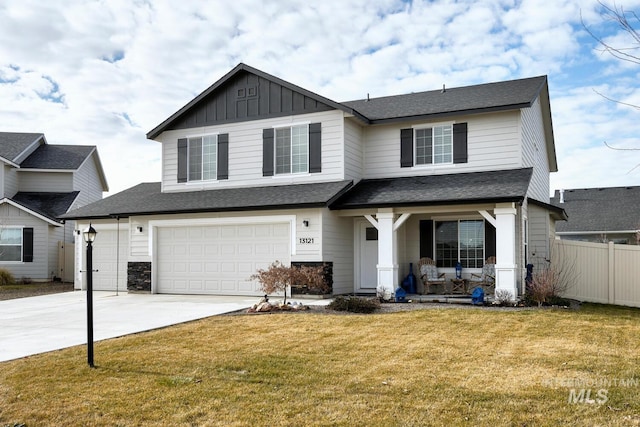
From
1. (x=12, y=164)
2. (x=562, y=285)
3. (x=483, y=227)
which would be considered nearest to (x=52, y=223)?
(x=12, y=164)

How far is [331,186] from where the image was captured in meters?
16.6

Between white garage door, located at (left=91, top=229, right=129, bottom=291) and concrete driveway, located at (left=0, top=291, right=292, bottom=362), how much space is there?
3.78 feet

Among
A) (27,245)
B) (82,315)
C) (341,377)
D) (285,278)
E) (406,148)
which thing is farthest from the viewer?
(27,245)

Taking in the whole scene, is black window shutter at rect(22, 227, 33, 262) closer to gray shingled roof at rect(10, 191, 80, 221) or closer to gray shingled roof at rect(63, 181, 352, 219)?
gray shingled roof at rect(10, 191, 80, 221)

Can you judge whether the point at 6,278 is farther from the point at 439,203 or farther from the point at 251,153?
the point at 439,203

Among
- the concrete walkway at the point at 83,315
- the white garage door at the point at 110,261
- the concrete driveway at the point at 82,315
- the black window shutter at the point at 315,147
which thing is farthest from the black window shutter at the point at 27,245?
the black window shutter at the point at 315,147

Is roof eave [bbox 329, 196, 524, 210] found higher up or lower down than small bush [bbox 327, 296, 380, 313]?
higher up

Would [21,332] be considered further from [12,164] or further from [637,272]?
[12,164]

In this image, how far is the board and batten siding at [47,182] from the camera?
2853cm

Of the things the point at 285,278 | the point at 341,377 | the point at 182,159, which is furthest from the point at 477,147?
the point at 341,377

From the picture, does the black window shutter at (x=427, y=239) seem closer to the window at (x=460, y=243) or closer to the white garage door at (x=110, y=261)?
the window at (x=460, y=243)

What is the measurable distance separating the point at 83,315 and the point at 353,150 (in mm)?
8586

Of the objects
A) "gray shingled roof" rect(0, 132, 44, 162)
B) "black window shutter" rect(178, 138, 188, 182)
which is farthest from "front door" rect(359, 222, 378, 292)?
"gray shingled roof" rect(0, 132, 44, 162)

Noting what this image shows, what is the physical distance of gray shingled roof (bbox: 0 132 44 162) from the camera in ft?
91.2
